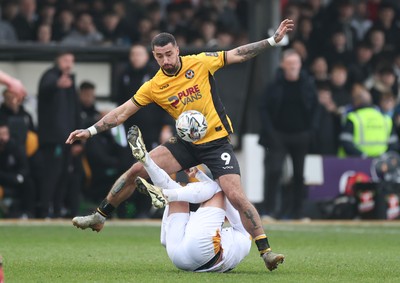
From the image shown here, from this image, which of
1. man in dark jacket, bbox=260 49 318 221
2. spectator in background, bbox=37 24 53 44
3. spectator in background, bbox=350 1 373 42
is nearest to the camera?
man in dark jacket, bbox=260 49 318 221

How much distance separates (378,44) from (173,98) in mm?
12058

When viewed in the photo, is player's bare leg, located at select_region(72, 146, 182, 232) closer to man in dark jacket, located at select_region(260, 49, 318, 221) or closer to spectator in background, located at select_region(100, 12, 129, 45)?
man in dark jacket, located at select_region(260, 49, 318, 221)

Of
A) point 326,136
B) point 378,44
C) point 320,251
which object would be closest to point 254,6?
point 326,136

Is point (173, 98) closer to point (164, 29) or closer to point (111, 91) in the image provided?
point (111, 91)

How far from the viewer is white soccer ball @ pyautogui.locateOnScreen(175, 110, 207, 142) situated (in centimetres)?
1080

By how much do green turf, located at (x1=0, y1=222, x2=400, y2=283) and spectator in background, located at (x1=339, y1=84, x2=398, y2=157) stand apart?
2.04 metres

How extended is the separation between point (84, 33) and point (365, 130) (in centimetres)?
508

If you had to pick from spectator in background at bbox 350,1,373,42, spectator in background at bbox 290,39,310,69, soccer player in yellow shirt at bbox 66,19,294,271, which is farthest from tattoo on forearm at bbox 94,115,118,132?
spectator in background at bbox 350,1,373,42

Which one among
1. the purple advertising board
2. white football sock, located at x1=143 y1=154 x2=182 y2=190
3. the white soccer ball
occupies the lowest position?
the purple advertising board

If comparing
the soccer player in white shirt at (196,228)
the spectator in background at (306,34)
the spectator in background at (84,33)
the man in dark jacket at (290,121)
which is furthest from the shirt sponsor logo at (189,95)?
the spectator in background at (306,34)

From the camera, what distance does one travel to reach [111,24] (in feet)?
69.8

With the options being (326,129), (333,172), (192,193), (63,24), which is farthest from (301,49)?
(192,193)

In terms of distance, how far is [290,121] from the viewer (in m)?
17.9

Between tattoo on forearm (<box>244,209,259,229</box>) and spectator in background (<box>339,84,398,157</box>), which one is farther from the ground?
spectator in background (<box>339,84,398,157</box>)
